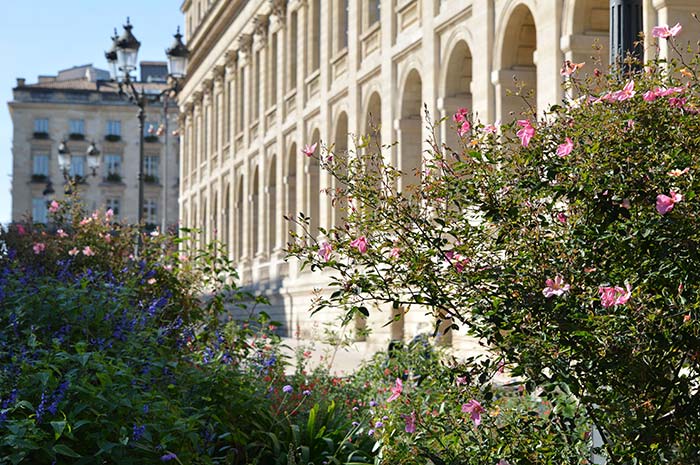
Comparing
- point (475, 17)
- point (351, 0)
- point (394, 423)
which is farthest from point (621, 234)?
point (351, 0)

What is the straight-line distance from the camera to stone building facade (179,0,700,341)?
68.0 feet

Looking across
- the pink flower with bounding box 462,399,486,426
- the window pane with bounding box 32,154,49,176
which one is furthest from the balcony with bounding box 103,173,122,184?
the pink flower with bounding box 462,399,486,426

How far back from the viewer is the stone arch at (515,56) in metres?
21.4

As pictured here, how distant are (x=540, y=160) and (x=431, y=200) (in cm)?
59

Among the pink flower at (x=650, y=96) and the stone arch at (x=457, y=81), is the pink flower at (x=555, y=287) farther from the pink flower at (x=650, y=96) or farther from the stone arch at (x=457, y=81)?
the stone arch at (x=457, y=81)

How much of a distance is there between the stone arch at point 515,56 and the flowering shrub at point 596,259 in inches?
626

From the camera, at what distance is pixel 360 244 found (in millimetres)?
5738

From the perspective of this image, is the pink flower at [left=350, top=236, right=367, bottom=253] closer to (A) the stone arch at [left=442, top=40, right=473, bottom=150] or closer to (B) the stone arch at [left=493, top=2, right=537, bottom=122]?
(B) the stone arch at [left=493, top=2, right=537, bottom=122]

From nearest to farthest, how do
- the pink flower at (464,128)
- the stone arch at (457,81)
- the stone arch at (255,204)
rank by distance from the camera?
the pink flower at (464,128)
the stone arch at (457,81)
the stone arch at (255,204)

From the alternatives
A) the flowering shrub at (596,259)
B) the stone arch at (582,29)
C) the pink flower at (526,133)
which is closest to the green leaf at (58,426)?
the flowering shrub at (596,259)

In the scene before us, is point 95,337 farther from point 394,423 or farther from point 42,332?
point 394,423

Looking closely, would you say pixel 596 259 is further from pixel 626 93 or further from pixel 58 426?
pixel 58 426

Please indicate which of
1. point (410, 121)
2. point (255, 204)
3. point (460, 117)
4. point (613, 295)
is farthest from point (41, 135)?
point (613, 295)

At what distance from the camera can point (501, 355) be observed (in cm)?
553
